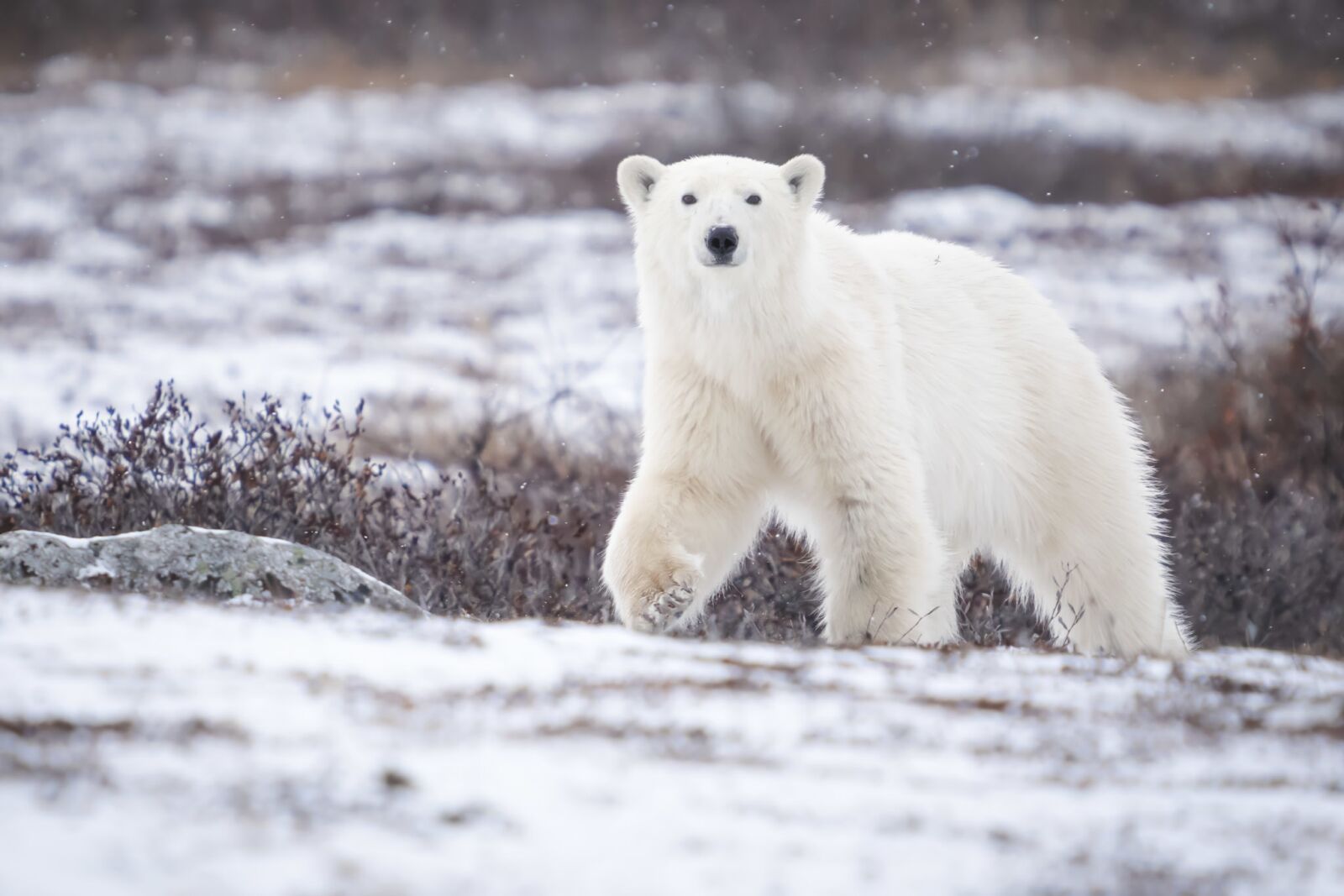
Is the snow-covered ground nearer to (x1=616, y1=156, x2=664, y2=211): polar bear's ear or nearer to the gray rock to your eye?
the gray rock

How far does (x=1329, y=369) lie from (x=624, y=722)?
629 centimetres

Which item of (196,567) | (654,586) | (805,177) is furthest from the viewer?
(805,177)

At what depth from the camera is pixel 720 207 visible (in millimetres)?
3631

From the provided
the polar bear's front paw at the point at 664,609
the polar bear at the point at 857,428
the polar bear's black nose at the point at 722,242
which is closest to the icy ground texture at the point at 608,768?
the polar bear's front paw at the point at 664,609

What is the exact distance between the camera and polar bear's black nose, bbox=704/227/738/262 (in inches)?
139

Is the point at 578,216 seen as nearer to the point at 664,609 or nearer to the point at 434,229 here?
the point at 434,229

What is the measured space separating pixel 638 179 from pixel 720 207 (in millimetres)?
470

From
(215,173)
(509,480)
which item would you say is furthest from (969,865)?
(215,173)

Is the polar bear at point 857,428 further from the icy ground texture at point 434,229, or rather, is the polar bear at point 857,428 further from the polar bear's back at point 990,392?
the icy ground texture at point 434,229

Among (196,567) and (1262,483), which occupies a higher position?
(1262,483)

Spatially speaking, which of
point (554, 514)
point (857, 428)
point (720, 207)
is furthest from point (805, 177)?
point (554, 514)

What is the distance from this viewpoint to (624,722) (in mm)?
2041

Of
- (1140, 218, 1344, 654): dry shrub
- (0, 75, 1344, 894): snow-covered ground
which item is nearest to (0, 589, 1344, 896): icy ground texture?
(0, 75, 1344, 894): snow-covered ground

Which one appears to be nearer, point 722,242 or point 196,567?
point 196,567
